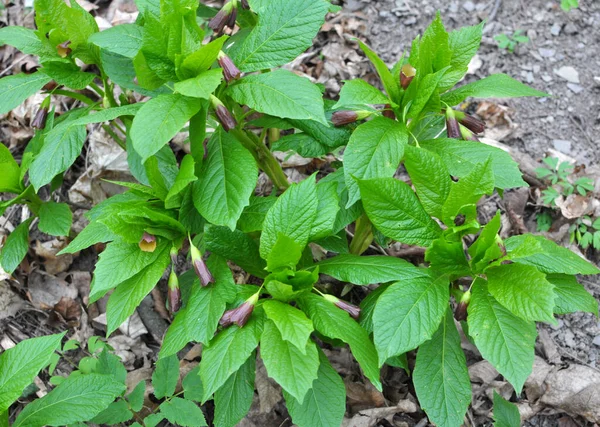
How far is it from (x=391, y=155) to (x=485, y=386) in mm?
1562

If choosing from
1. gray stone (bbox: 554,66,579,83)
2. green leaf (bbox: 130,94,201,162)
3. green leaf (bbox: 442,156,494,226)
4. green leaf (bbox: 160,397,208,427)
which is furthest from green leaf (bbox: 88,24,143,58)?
gray stone (bbox: 554,66,579,83)

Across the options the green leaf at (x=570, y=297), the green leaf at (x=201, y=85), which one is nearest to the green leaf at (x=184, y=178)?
the green leaf at (x=201, y=85)

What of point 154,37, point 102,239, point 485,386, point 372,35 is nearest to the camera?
point 154,37

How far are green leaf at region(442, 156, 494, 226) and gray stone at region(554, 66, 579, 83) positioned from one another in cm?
248

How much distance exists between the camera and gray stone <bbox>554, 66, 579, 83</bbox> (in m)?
4.02

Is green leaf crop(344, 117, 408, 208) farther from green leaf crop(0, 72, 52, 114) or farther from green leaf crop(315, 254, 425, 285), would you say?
green leaf crop(0, 72, 52, 114)

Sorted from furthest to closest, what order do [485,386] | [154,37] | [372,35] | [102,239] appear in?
[372,35]
[485,386]
[102,239]
[154,37]

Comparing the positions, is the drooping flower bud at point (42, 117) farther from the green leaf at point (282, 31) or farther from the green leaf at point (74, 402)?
the green leaf at point (74, 402)

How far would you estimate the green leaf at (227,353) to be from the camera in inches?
80.1

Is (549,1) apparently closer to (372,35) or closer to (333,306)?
(372,35)

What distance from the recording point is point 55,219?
9.29 feet

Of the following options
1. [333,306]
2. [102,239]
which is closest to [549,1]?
[333,306]

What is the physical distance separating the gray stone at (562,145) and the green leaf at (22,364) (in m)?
3.33

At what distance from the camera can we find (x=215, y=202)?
216cm
